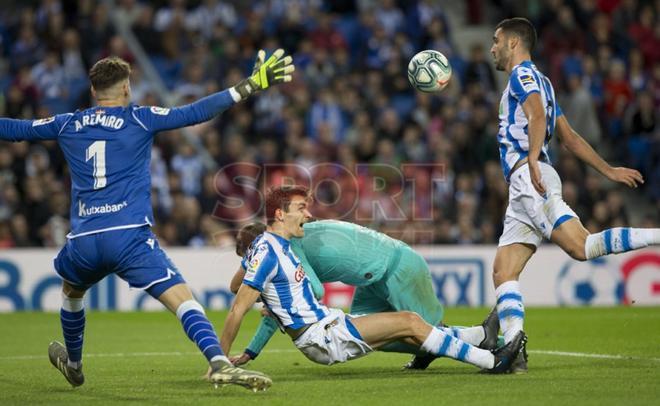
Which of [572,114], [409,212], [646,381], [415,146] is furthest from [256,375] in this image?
[572,114]

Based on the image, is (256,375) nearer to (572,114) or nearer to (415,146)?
(415,146)

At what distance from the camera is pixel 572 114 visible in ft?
62.4

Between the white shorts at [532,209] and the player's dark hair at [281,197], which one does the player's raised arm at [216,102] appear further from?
the white shorts at [532,209]

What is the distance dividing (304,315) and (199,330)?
3.04 ft

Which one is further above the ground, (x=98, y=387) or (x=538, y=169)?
(x=538, y=169)

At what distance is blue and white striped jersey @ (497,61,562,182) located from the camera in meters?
8.33

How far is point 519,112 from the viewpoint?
27.8ft

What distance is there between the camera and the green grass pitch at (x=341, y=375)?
691cm

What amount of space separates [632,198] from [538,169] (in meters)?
12.5

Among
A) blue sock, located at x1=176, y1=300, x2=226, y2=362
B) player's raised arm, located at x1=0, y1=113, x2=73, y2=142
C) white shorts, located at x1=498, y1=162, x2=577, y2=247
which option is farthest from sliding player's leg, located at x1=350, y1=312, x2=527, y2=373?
player's raised arm, located at x1=0, y1=113, x2=73, y2=142

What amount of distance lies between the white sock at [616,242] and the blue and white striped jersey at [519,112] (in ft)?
2.47

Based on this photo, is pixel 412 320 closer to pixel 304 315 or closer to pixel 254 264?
pixel 304 315

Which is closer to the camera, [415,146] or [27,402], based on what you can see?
[27,402]

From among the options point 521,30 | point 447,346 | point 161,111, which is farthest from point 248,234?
point 521,30
